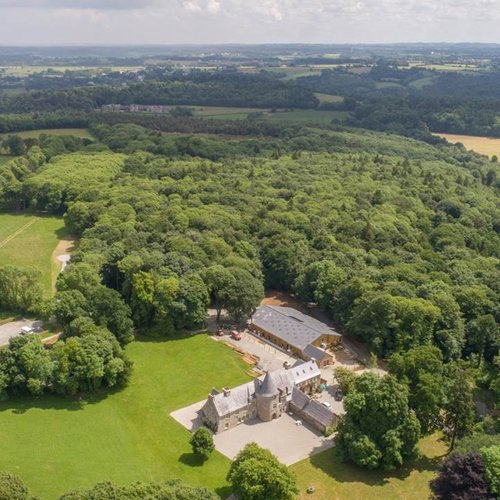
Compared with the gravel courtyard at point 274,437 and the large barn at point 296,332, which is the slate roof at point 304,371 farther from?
the gravel courtyard at point 274,437

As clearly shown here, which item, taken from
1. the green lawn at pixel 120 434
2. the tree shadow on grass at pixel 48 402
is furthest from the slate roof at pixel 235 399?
the tree shadow on grass at pixel 48 402

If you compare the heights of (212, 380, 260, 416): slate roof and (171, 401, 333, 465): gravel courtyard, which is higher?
(212, 380, 260, 416): slate roof

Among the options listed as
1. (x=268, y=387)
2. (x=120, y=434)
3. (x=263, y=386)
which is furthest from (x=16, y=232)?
(x=268, y=387)

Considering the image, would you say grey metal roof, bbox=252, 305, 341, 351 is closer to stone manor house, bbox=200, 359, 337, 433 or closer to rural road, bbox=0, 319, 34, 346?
stone manor house, bbox=200, 359, 337, 433

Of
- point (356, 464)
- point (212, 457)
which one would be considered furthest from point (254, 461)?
point (356, 464)

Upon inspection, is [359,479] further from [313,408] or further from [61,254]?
[61,254]

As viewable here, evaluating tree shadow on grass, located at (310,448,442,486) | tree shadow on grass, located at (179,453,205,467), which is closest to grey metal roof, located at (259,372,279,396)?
tree shadow on grass, located at (310,448,442,486)
